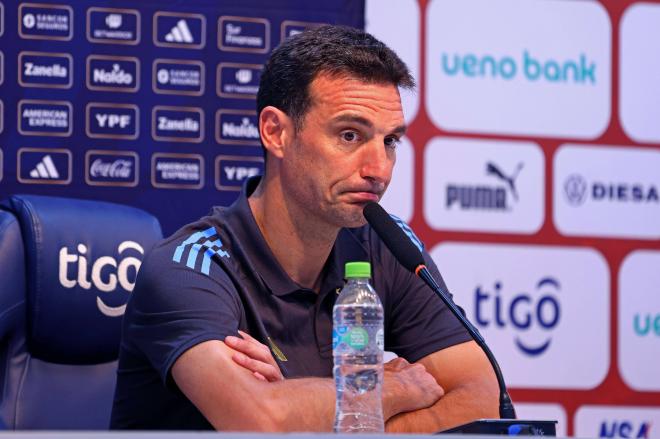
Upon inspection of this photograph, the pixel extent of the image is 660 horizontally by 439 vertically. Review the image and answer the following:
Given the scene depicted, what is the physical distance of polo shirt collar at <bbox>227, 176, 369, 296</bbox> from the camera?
214 centimetres

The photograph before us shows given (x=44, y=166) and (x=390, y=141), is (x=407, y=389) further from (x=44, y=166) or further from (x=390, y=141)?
(x=44, y=166)

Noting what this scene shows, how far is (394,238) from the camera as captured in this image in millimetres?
1839

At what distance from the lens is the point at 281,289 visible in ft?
6.98

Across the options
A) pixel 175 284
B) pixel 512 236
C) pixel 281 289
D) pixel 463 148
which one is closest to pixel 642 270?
pixel 512 236

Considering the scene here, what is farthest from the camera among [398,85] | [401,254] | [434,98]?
[434,98]

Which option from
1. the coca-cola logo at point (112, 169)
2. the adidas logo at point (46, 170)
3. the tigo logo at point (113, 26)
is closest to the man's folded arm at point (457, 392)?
the coca-cola logo at point (112, 169)

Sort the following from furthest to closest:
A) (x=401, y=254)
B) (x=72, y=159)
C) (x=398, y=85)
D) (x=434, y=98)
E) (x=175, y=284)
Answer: (x=434, y=98)
(x=72, y=159)
(x=398, y=85)
(x=175, y=284)
(x=401, y=254)

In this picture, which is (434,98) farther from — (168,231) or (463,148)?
(168,231)

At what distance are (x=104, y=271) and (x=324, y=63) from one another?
2.12 feet

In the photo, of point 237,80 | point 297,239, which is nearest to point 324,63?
point 297,239

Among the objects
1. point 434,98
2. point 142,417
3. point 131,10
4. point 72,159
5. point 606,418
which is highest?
point 131,10

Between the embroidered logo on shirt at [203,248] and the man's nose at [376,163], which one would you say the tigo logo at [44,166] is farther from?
the man's nose at [376,163]

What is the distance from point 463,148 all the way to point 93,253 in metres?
1.42

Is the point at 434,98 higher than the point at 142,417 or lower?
higher
